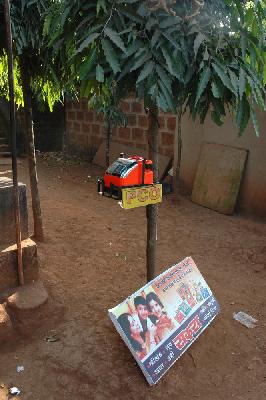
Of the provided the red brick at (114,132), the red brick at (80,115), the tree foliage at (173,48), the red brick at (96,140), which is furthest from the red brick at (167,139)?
the tree foliage at (173,48)

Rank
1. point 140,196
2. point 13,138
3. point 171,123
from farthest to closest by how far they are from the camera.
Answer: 1. point 171,123
2. point 13,138
3. point 140,196

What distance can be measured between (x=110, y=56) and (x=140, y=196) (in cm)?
102

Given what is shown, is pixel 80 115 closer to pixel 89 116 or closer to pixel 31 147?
pixel 89 116

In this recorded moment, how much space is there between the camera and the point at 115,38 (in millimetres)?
2162

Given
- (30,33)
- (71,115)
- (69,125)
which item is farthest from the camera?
(69,125)

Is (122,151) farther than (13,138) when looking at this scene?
Yes

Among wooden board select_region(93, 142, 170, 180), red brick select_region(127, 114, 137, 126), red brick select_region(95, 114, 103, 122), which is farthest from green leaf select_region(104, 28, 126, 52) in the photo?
red brick select_region(95, 114, 103, 122)

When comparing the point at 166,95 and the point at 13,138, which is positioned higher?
the point at 166,95

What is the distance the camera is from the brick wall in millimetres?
8039

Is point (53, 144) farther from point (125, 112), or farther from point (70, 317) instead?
point (70, 317)

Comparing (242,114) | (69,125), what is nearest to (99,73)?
(242,114)

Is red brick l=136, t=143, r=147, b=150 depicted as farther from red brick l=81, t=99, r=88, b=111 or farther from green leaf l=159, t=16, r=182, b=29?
green leaf l=159, t=16, r=182, b=29

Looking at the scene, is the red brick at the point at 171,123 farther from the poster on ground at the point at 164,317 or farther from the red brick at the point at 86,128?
the poster on ground at the point at 164,317

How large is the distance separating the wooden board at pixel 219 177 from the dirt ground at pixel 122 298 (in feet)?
0.82
